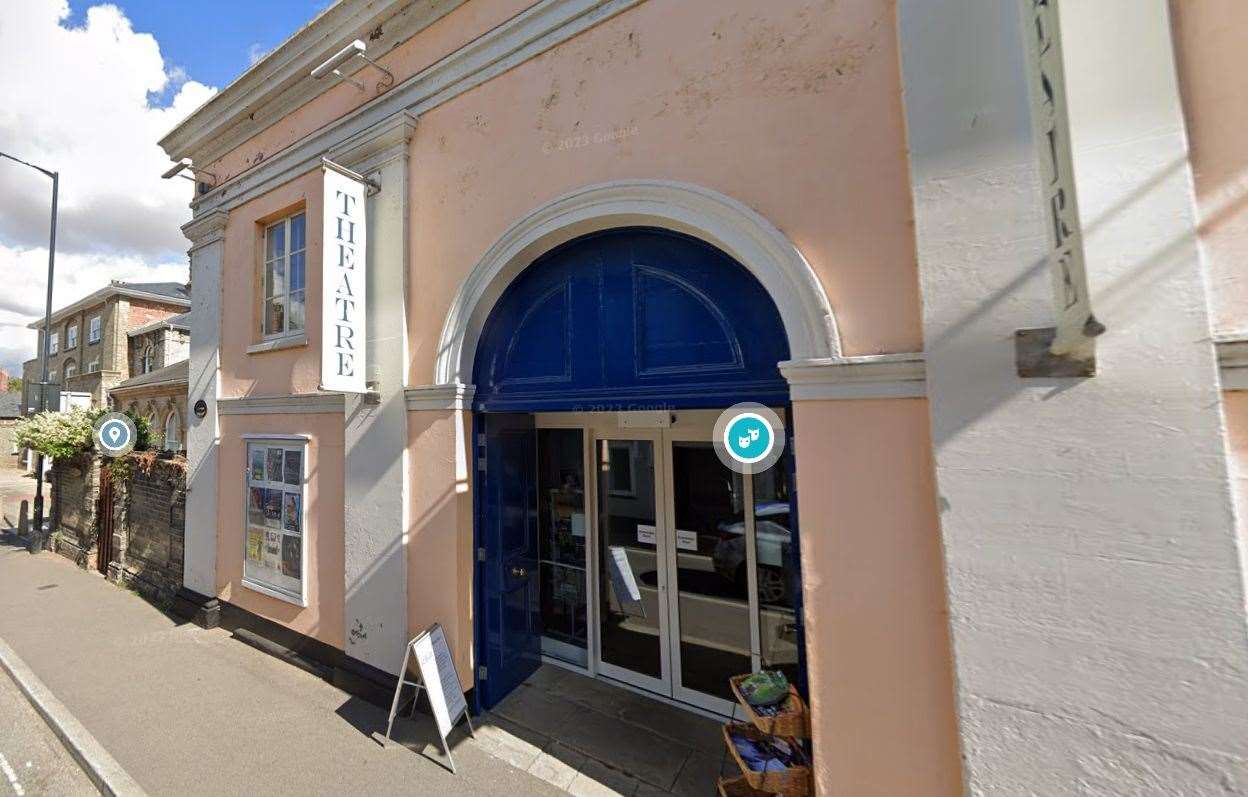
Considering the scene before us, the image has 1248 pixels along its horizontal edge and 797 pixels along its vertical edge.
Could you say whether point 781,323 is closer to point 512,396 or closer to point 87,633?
point 512,396

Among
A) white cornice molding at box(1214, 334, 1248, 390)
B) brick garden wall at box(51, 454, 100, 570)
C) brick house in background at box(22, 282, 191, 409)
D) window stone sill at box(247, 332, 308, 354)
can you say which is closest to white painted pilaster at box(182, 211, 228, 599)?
window stone sill at box(247, 332, 308, 354)

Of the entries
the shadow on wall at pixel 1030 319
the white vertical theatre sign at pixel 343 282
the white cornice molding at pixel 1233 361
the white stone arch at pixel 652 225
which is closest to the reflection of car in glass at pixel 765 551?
the white stone arch at pixel 652 225

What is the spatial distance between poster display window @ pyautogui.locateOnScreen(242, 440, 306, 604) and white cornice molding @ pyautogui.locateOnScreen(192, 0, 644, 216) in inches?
139

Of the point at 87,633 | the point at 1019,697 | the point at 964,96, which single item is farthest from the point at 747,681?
the point at 87,633

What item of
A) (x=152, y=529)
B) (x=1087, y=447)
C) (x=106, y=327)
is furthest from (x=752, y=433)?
(x=106, y=327)

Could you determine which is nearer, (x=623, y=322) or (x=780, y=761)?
(x=780, y=761)

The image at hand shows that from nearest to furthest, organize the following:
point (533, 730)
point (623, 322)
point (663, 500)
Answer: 1. point (623, 322)
2. point (533, 730)
3. point (663, 500)

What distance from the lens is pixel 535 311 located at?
4.55 metres

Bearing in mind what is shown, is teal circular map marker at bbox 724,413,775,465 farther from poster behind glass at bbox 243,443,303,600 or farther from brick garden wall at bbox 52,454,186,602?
brick garden wall at bbox 52,454,186,602

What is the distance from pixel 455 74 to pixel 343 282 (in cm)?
233

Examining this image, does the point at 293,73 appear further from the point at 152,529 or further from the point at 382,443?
the point at 152,529

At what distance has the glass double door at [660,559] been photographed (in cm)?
429

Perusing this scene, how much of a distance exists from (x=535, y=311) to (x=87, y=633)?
7.55 meters

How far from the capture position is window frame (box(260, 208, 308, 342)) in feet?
20.4
